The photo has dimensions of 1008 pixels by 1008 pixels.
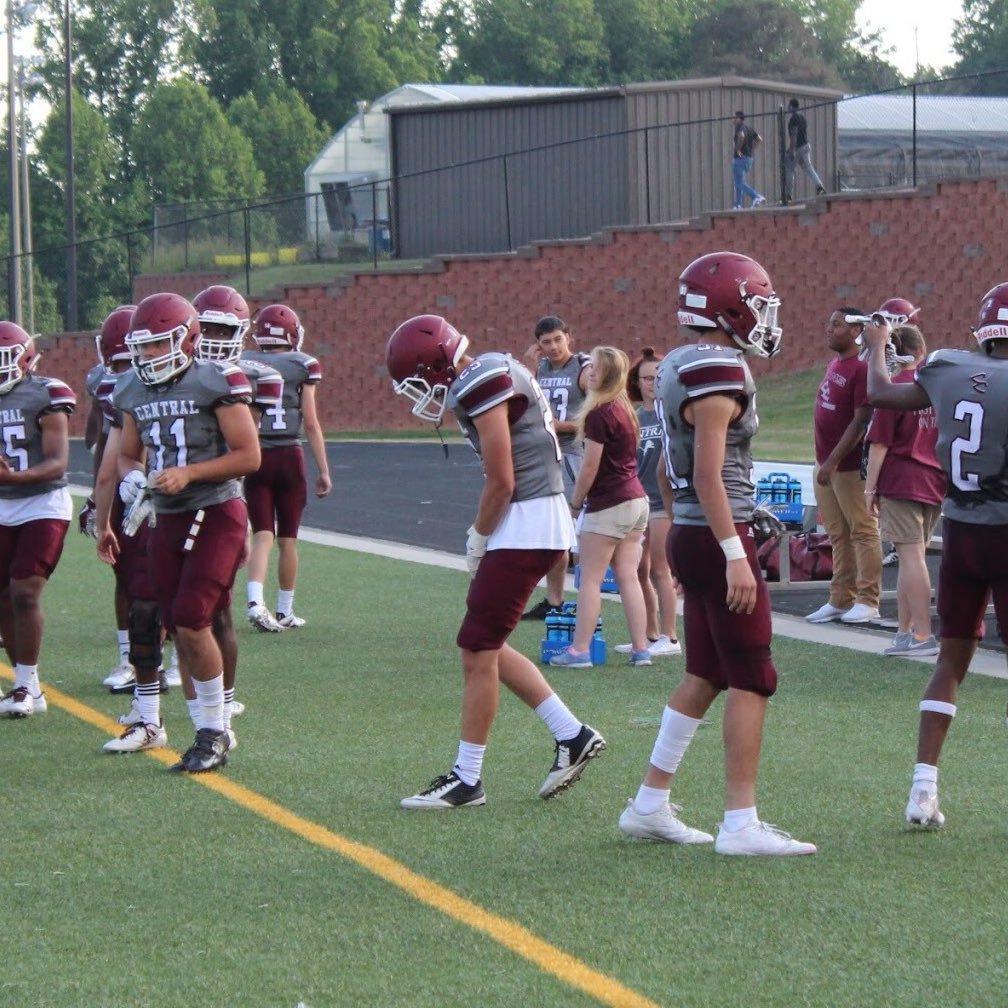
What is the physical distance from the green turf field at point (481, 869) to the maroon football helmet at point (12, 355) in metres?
1.63

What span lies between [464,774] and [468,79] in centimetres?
7649

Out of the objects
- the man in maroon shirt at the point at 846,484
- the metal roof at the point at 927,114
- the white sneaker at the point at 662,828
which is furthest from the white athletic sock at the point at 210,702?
the metal roof at the point at 927,114

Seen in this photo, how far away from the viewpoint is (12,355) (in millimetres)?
8305

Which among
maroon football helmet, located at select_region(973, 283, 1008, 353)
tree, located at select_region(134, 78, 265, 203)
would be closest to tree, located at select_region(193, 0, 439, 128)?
tree, located at select_region(134, 78, 265, 203)

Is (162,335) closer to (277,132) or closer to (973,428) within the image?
(973,428)

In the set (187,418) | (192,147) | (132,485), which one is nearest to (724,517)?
(187,418)

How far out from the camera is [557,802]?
6.53 m

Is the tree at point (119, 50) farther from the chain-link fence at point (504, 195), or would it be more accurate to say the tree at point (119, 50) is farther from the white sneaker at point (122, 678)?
the white sneaker at point (122, 678)

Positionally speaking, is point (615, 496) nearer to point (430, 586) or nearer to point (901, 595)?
point (901, 595)

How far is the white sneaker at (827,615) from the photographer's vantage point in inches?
436

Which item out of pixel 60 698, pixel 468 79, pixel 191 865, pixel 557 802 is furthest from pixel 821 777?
pixel 468 79

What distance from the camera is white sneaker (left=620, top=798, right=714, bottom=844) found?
5.84 metres

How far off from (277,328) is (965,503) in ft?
19.7

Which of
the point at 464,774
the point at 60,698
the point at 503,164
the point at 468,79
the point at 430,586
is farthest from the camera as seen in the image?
the point at 468,79
